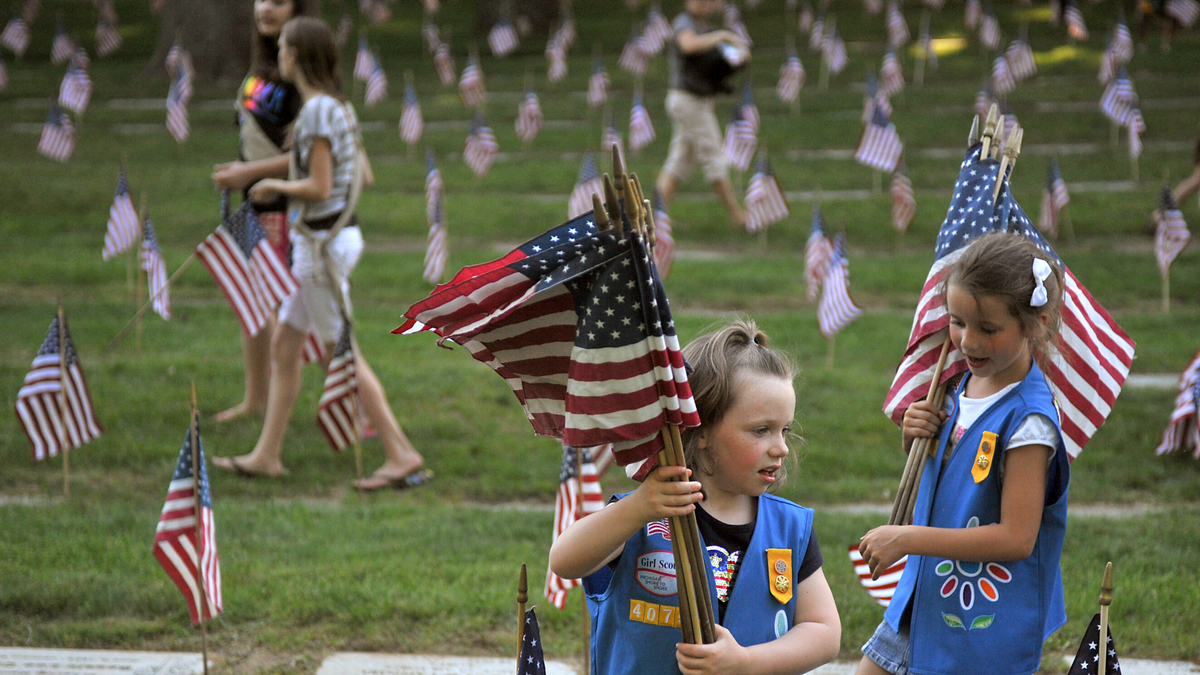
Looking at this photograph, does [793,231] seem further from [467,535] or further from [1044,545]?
[1044,545]

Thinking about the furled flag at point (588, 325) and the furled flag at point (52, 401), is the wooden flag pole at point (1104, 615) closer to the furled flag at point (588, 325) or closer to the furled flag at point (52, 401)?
the furled flag at point (588, 325)

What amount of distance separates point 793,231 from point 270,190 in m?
7.86

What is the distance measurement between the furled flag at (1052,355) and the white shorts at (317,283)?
3473 mm

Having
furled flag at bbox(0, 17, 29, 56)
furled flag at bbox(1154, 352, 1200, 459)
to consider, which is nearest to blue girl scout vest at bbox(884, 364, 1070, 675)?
furled flag at bbox(1154, 352, 1200, 459)

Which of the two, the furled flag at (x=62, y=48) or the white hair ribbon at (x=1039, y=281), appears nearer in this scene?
the white hair ribbon at (x=1039, y=281)

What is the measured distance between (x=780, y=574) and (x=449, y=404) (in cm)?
511

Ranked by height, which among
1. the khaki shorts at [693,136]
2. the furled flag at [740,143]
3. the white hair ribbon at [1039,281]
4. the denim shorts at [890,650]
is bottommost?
the denim shorts at [890,650]

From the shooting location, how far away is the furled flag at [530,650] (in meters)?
2.60

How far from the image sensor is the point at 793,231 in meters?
12.8

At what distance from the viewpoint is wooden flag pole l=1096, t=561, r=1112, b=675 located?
8.37 ft

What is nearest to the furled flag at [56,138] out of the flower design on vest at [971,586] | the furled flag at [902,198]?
the furled flag at [902,198]

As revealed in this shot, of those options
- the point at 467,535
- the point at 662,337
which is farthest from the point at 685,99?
the point at 662,337

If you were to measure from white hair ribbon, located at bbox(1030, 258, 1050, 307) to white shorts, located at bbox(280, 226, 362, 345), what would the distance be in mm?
A: 3972

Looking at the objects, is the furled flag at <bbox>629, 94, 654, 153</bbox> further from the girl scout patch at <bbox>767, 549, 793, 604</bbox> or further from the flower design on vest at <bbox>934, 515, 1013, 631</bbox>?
the girl scout patch at <bbox>767, 549, 793, 604</bbox>
